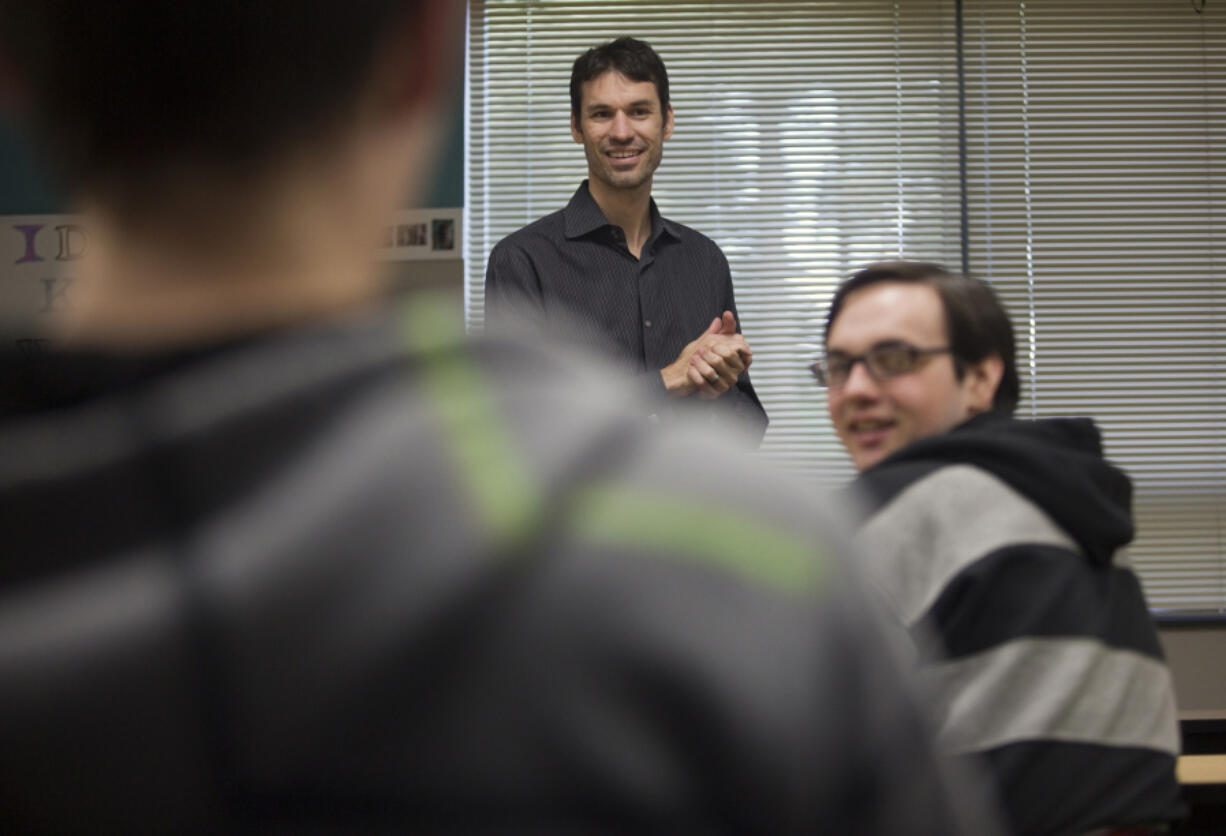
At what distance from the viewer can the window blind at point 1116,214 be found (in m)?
4.27

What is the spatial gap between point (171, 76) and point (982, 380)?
160cm

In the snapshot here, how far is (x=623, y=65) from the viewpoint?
2811 mm

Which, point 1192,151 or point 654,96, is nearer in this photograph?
point 654,96

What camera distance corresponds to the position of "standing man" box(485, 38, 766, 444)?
272 centimetres

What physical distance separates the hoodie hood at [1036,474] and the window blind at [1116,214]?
3.12m

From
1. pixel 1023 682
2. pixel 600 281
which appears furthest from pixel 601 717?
pixel 600 281

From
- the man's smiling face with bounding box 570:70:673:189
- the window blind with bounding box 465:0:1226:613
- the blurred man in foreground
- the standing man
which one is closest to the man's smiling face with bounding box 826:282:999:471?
the standing man

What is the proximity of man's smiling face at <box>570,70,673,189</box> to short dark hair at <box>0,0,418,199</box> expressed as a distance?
7.94ft

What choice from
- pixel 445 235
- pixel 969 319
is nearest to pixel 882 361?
pixel 969 319

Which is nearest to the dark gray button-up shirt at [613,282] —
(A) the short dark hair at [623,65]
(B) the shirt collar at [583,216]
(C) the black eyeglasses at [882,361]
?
(B) the shirt collar at [583,216]

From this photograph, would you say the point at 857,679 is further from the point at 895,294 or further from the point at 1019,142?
the point at 1019,142

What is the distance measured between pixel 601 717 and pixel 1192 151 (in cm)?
476

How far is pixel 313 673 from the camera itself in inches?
12.4

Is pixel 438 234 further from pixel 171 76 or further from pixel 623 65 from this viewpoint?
pixel 171 76
